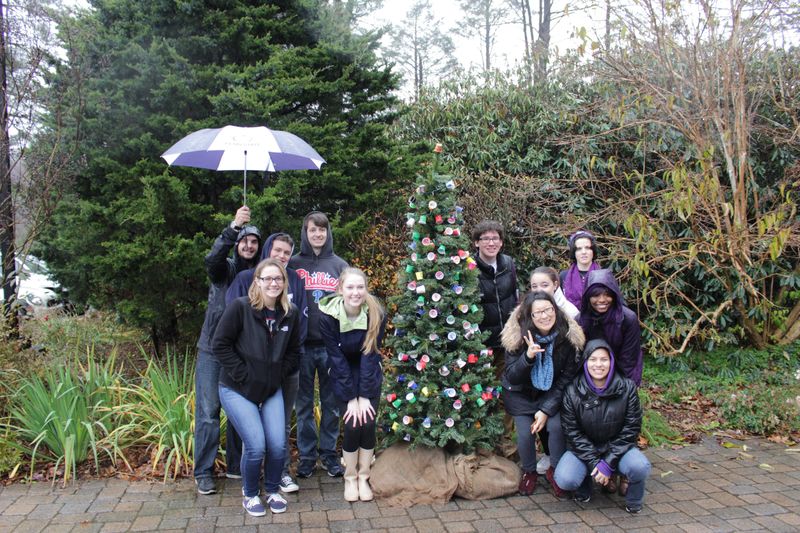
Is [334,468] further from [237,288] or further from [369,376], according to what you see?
[237,288]

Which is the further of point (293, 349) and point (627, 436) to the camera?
point (293, 349)

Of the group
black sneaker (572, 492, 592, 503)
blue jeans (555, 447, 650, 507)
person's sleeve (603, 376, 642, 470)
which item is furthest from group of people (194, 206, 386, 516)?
person's sleeve (603, 376, 642, 470)

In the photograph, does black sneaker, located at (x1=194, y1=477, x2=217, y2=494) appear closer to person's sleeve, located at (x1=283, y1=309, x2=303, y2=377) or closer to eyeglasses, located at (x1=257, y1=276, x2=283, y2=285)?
person's sleeve, located at (x1=283, y1=309, x2=303, y2=377)

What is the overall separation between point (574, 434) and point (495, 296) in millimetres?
1193

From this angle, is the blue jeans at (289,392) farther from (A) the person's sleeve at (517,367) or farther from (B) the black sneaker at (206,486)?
(A) the person's sleeve at (517,367)

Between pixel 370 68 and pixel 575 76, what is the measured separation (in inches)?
123

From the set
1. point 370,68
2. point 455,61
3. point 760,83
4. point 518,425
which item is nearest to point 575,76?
point 760,83

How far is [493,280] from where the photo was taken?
4531 millimetres

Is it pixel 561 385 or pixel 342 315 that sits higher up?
pixel 342 315

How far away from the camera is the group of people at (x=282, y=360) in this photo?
3.70m

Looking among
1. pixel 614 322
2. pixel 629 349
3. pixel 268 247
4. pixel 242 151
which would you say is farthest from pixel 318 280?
pixel 629 349

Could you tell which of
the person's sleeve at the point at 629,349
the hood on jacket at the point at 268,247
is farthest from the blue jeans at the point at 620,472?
the hood on jacket at the point at 268,247

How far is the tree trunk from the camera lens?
5457 millimetres

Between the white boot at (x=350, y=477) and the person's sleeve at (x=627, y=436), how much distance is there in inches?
65.3
